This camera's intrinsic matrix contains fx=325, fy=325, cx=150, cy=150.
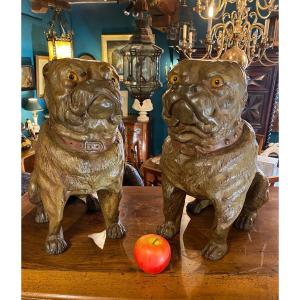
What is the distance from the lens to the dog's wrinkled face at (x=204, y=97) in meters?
0.66

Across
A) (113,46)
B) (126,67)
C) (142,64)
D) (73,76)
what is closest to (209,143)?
(73,76)

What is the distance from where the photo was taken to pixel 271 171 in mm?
2039

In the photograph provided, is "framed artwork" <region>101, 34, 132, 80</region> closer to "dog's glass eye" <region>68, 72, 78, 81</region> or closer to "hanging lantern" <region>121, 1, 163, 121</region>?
"hanging lantern" <region>121, 1, 163, 121</region>

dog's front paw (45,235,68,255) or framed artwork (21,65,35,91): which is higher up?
framed artwork (21,65,35,91)

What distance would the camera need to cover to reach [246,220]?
0.90 meters

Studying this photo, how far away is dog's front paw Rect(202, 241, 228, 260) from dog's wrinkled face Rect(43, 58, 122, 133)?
1.22 feet

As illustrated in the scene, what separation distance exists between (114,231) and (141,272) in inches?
6.1

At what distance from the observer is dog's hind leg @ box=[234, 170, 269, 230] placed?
0.89 metres

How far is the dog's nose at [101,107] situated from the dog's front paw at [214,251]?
0.40 m

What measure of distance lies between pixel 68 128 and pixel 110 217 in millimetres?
270

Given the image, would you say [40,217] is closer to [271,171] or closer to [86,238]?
[86,238]

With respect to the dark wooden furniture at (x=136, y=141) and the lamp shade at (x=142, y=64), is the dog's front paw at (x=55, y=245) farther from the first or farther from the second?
the dark wooden furniture at (x=136, y=141)

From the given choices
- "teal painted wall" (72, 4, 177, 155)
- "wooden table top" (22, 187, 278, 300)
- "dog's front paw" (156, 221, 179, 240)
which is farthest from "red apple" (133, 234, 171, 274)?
"teal painted wall" (72, 4, 177, 155)
